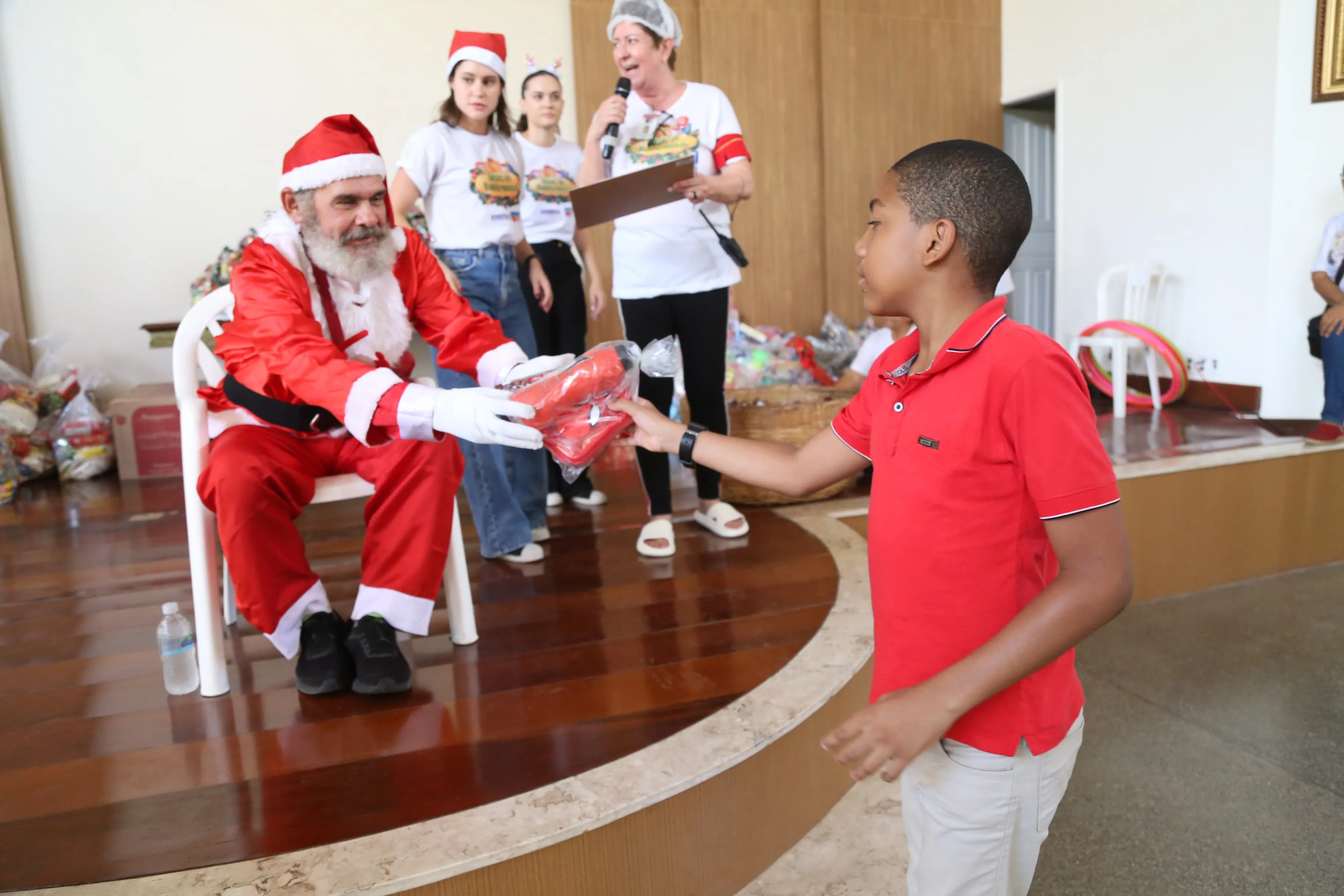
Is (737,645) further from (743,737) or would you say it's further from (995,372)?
(995,372)

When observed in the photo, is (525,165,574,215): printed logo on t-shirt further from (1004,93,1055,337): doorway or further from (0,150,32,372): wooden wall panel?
(1004,93,1055,337): doorway

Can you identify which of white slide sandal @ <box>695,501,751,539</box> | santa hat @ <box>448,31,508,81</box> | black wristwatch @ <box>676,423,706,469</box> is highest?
santa hat @ <box>448,31,508,81</box>

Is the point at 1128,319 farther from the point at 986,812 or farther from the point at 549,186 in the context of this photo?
the point at 986,812

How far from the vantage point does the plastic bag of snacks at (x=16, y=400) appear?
4.13 meters

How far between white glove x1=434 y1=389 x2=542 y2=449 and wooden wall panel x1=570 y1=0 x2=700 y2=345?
379 cm

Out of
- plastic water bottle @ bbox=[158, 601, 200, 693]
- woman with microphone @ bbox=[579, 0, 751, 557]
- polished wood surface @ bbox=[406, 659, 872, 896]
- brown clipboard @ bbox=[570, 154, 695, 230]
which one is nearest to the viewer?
polished wood surface @ bbox=[406, 659, 872, 896]

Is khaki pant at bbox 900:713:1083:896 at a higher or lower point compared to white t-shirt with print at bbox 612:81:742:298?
lower

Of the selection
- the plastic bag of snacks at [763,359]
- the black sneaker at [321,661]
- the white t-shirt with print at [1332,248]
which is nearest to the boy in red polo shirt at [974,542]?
the black sneaker at [321,661]

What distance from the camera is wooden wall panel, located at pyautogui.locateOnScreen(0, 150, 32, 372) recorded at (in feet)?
15.0

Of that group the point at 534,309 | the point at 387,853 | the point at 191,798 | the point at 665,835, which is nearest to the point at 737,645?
the point at 665,835

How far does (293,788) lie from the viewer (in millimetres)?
1412

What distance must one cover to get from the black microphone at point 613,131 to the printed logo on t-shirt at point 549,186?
0.72m

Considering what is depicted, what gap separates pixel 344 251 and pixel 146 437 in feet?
9.97

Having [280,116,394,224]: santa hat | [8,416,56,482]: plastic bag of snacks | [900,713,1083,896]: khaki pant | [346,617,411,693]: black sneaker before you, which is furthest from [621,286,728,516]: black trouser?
[8,416,56,482]: plastic bag of snacks
